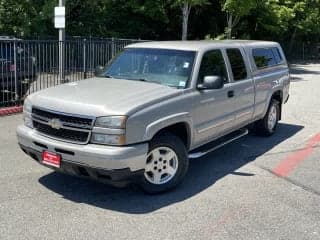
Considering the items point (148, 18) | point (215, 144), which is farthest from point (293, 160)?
point (148, 18)

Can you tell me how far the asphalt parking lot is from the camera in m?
4.68

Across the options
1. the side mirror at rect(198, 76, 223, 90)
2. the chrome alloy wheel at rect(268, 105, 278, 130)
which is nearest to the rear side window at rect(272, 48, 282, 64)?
the chrome alloy wheel at rect(268, 105, 278, 130)

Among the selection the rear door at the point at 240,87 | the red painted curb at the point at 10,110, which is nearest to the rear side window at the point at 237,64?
the rear door at the point at 240,87

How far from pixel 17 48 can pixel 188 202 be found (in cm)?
704

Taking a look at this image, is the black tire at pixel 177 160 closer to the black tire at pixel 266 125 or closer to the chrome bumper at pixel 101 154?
the chrome bumper at pixel 101 154

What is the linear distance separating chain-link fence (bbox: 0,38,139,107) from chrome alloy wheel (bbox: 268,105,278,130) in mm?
5767

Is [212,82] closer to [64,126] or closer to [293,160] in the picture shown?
[64,126]

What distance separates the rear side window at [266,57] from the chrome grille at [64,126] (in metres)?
3.89

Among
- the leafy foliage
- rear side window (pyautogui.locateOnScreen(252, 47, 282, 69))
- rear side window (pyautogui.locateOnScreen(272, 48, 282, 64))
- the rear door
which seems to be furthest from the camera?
the leafy foliage

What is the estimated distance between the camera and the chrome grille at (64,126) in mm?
5133

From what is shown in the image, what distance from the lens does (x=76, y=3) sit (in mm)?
22047

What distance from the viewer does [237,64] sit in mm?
7344

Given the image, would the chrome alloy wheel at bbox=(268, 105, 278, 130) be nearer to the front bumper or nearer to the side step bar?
the side step bar

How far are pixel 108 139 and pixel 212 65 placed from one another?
225 cm
